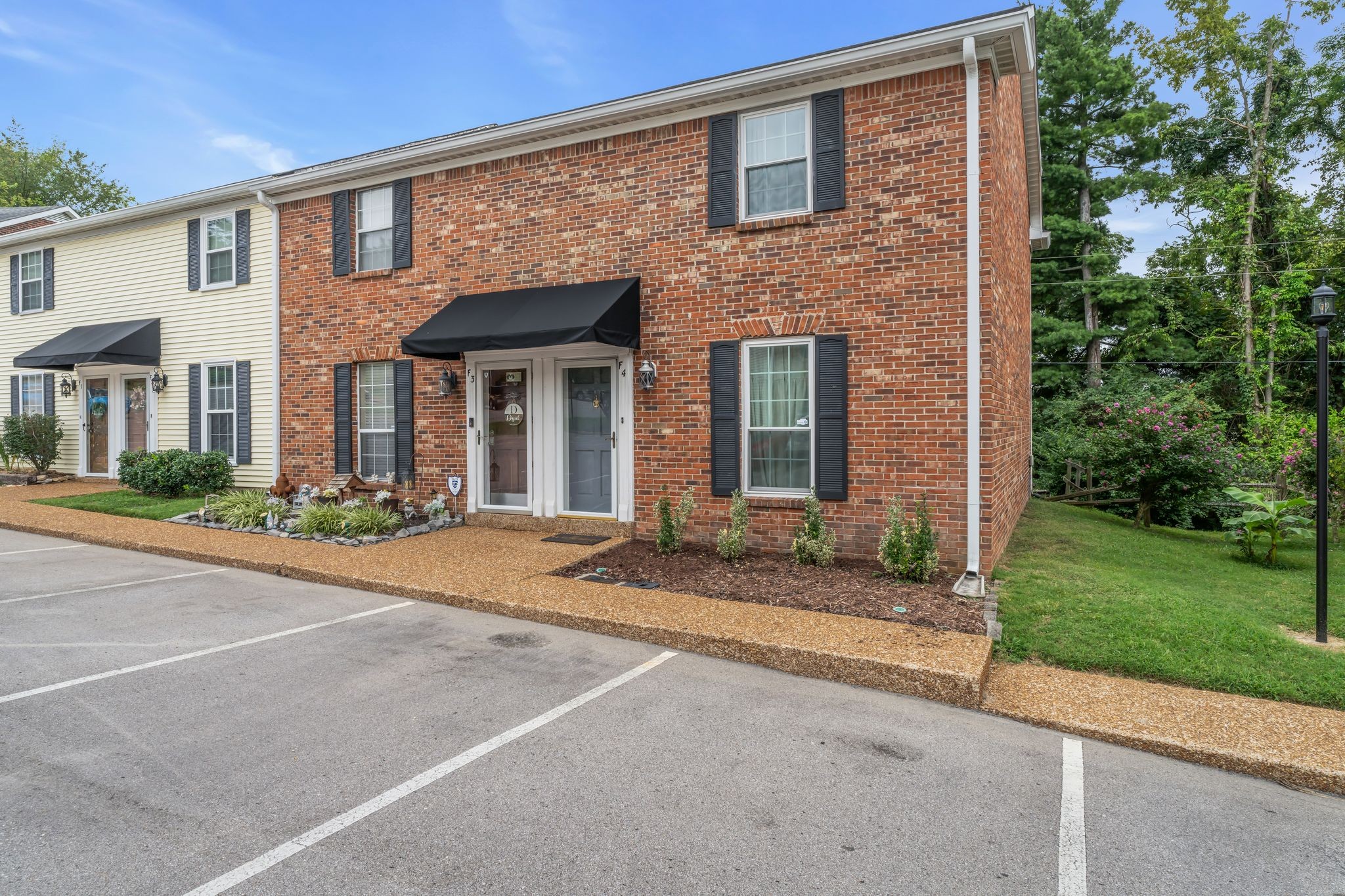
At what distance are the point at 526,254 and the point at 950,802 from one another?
26.1 ft

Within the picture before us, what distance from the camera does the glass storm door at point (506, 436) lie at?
371 inches

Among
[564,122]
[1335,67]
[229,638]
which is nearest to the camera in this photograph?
[229,638]

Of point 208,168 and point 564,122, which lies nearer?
point 564,122

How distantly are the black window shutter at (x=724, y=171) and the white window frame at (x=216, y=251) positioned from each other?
863cm

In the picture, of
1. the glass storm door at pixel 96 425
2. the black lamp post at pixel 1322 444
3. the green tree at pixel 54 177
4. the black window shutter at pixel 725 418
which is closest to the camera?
the black lamp post at pixel 1322 444

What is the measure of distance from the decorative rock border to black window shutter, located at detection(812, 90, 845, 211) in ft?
20.3

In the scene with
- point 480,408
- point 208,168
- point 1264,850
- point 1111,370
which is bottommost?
point 1264,850

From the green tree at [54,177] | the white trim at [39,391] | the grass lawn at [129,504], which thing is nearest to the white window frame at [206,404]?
the grass lawn at [129,504]

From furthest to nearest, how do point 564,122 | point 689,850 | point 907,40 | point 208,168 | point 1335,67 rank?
point 208,168 → point 1335,67 → point 564,122 → point 907,40 → point 689,850

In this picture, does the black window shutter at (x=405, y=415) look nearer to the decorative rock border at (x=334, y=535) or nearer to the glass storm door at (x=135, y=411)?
the decorative rock border at (x=334, y=535)

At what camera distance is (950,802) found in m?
3.08

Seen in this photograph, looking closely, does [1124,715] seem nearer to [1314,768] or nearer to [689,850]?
[1314,768]

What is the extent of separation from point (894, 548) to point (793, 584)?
1018mm

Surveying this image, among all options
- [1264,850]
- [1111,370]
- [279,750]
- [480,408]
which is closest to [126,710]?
[279,750]
